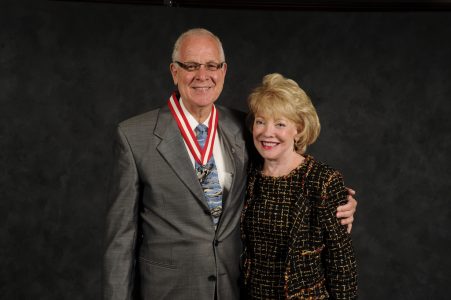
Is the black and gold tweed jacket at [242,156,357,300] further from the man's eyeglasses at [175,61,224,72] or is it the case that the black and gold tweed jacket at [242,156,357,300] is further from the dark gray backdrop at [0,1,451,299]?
the dark gray backdrop at [0,1,451,299]

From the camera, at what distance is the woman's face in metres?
2.57

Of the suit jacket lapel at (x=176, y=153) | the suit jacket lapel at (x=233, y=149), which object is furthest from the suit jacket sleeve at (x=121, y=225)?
the suit jacket lapel at (x=233, y=149)

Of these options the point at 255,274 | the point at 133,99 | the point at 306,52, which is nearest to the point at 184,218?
the point at 255,274

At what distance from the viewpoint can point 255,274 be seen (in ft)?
8.52

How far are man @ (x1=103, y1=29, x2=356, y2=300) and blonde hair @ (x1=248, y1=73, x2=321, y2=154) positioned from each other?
20cm

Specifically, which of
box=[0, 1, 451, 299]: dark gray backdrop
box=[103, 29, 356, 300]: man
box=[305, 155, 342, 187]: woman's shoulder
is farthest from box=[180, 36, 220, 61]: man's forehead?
box=[0, 1, 451, 299]: dark gray backdrop

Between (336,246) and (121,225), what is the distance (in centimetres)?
93

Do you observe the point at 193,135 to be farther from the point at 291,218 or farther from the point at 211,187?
the point at 291,218

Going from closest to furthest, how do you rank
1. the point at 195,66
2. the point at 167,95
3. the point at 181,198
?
the point at 181,198 → the point at 195,66 → the point at 167,95

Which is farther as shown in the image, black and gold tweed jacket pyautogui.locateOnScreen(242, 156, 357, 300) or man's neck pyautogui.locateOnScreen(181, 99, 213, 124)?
man's neck pyautogui.locateOnScreen(181, 99, 213, 124)

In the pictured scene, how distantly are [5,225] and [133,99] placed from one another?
4.15 feet

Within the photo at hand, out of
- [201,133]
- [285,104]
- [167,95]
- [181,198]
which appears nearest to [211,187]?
[181,198]

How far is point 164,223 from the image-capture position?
2.55m

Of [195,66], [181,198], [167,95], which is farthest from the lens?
[167,95]
